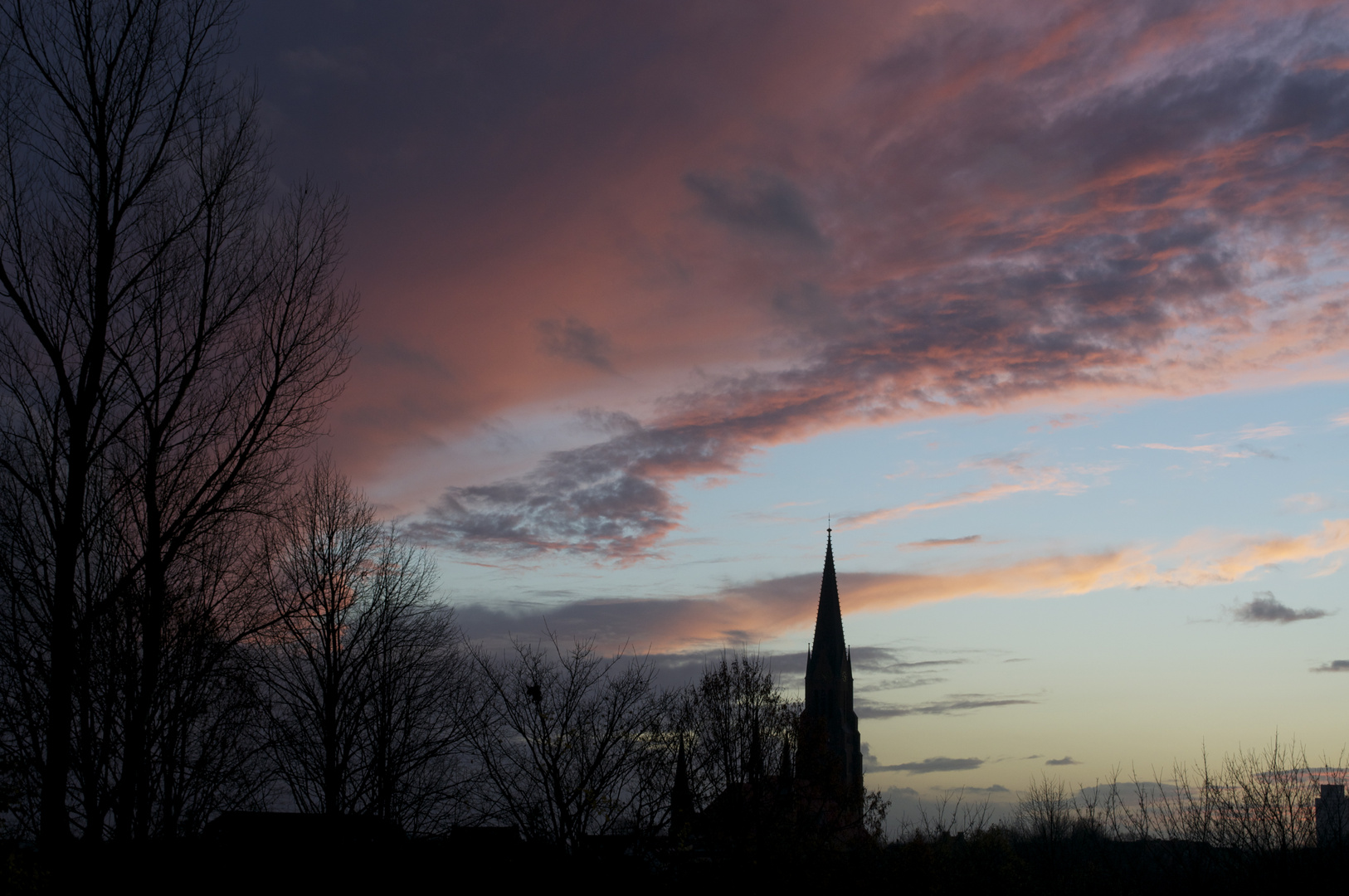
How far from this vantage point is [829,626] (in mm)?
90062

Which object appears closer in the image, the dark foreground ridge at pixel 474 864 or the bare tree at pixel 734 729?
the dark foreground ridge at pixel 474 864

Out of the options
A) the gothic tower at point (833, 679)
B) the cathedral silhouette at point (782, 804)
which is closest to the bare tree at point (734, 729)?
the cathedral silhouette at point (782, 804)

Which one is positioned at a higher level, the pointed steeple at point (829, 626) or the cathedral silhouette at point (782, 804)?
the pointed steeple at point (829, 626)

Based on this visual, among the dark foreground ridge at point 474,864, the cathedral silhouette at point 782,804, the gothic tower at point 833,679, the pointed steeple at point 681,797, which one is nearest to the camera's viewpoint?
the dark foreground ridge at point 474,864

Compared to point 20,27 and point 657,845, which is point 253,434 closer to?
point 20,27

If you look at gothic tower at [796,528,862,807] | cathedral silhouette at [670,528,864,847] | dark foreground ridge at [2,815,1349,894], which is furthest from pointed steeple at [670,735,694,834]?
gothic tower at [796,528,862,807]

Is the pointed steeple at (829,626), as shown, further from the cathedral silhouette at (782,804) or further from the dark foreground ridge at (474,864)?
the dark foreground ridge at (474,864)

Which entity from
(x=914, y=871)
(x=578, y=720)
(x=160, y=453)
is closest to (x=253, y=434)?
(x=160, y=453)

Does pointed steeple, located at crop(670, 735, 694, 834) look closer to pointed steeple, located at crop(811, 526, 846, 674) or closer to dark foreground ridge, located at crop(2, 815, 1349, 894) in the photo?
dark foreground ridge, located at crop(2, 815, 1349, 894)

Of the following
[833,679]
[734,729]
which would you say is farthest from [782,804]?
[833,679]

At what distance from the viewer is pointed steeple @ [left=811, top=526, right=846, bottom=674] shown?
89.8 metres

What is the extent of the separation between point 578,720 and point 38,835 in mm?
13253

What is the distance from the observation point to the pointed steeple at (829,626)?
89.8 metres

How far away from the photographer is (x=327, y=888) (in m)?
17.5
